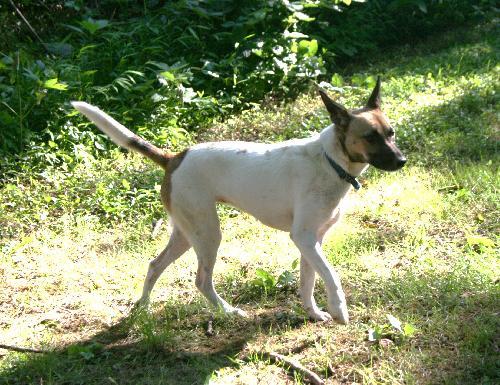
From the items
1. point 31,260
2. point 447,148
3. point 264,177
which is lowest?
point 31,260

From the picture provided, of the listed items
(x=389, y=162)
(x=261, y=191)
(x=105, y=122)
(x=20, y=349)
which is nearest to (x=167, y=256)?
→ (x=261, y=191)

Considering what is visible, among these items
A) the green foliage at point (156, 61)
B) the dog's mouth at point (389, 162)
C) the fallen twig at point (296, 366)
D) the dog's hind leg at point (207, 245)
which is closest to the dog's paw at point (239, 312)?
the dog's hind leg at point (207, 245)

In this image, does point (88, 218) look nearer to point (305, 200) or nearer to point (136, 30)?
point (305, 200)

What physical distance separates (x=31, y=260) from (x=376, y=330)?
3.06m

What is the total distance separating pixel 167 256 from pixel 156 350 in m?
0.76

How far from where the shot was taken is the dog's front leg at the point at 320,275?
4.29 meters

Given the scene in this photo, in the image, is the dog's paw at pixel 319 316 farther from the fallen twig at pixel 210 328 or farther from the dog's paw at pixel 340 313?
the fallen twig at pixel 210 328

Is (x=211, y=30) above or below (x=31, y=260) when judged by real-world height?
above

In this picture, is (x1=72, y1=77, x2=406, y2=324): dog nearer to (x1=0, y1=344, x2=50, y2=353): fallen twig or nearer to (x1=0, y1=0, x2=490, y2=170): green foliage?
(x1=0, y1=344, x2=50, y2=353): fallen twig

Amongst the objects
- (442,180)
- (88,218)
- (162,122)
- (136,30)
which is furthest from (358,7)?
(88,218)

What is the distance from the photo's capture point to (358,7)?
11.0 m

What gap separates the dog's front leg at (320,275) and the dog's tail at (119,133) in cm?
121

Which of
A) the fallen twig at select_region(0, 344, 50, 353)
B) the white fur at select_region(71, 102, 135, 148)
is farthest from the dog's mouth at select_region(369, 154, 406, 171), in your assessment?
the fallen twig at select_region(0, 344, 50, 353)

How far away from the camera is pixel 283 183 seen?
15.4ft
